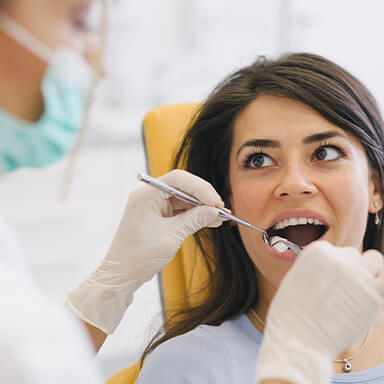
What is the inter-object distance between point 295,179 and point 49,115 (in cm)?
53

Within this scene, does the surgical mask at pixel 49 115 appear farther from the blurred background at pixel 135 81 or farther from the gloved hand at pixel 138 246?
the blurred background at pixel 135 81

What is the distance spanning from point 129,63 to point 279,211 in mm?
2212

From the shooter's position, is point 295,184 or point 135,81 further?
point 135,81

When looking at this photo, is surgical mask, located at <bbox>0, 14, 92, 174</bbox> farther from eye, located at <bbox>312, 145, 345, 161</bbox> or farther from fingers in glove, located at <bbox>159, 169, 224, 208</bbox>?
eye, located at <bbox>312, 145, 345, 161</bbox>

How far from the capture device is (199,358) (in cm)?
118

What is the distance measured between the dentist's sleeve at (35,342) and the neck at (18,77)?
1.07 ft

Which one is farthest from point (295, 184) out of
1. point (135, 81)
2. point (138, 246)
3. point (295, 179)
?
point (135, 81)

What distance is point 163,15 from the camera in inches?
126

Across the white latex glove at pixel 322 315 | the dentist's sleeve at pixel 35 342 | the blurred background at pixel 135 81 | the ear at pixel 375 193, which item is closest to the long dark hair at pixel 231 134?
the ear at pixel 375 193

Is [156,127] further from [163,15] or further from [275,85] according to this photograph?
[163,15]

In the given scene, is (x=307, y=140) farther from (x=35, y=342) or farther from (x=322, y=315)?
(x=35, y=342)

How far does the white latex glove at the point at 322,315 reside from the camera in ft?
2.63

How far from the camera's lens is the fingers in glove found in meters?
1.17

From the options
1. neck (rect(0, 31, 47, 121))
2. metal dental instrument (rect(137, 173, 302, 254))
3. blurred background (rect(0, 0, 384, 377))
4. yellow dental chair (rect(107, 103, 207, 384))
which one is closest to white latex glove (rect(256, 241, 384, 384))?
metal dental instrument (rect(137, 173, 302, 254))
